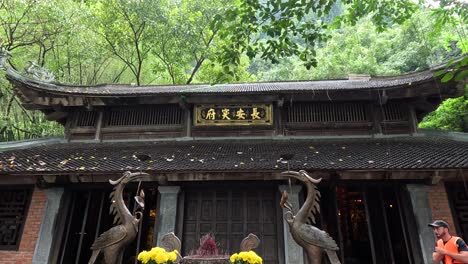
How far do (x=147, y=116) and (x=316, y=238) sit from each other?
616 centimetres

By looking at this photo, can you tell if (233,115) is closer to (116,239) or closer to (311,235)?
(311,235)

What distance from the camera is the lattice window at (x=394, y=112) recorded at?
343 inches

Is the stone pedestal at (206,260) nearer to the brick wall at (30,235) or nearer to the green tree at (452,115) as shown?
the brick wall at (30,235)

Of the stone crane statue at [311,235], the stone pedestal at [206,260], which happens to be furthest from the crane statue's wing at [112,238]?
the stone crane statue at [311,235]

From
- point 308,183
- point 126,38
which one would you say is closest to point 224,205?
point 308,183

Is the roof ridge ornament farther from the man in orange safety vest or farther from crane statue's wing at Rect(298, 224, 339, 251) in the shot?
the man in orange safety vest

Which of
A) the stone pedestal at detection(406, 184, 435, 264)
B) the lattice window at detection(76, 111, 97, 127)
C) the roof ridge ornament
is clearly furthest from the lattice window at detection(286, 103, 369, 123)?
the roof ridge ornament

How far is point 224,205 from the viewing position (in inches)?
288

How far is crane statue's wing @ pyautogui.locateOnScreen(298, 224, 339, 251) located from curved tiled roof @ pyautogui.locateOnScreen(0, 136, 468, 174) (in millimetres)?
1598

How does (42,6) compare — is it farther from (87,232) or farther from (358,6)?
(358,6)

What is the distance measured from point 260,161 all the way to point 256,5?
3202 millimetres

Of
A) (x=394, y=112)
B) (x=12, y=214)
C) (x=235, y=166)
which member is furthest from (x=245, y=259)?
(x=394, y=112)

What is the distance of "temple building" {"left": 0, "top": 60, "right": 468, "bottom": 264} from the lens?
22.0ft

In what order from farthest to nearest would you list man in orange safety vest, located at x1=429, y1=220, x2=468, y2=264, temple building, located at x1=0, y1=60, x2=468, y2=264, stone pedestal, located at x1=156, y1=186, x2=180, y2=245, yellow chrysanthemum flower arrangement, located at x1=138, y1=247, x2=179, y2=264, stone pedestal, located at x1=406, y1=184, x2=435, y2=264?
stone pedestal, located at x1=156, y1=186, x2=180, y2=245 → temple building, located at x1=0, y1=60, x2=468, y2=264 → stone pedestal, located at x1=406, y1=184, x2=435, y2=264 → yellow chrysanthemum flower arrangement, located at x1=138, y1=247, x2=179, y2=264 → man in orange safety vest, located at x1=429, y1=220, x2=468, y2=264
